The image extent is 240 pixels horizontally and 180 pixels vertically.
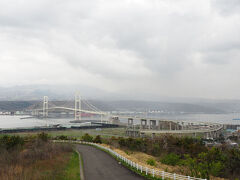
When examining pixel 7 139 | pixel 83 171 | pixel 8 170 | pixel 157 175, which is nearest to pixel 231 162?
pixel 157 175

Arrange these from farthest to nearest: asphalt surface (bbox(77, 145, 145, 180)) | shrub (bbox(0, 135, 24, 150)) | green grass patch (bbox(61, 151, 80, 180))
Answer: shrub (bbox(0, 135, 24, 150)) < green grass patch (bbox(61, 151, 80, 180)) < asphalt surface (bbox(77, 145, 145, 180))

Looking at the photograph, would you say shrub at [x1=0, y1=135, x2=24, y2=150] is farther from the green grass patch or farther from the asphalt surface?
the asphalt surface

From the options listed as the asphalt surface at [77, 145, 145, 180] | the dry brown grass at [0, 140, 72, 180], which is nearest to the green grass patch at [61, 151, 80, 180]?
the dry brown grass at [0, 140, 72, 180]

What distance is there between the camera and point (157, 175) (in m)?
11.6

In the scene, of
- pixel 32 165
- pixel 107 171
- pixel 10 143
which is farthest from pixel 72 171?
pixel 10 143

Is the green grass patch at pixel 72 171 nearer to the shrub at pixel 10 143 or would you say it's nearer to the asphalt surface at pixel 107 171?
the asphalt surface at pixel 107 171

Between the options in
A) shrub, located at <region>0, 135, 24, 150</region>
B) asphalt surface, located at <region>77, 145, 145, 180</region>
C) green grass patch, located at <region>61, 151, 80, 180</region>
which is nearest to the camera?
asphalt surface, located at <region>77, 145, 145, 180</region>

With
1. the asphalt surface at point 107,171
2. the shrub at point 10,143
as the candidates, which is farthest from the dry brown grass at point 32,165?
the shrub at point 10,143

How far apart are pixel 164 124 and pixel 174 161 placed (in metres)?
55.0

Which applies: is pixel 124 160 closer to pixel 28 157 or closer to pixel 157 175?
pixel 157 175

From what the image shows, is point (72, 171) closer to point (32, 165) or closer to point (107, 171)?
point (107, 171)

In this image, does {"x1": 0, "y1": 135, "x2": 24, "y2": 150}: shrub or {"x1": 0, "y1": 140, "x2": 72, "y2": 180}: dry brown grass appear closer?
{"x1": 0, "y1": 140, "x2": 72, "y2": 180}: dry brown grass

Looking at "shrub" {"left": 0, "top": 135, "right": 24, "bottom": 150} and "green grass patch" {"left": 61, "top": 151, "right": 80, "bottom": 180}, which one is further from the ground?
"shrub" {"left": 0, "top": 135, "right": 24, "bottom": 150}

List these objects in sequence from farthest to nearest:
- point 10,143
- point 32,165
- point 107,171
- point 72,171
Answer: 1. point 10,143
2. point 32,165
3. point 72,171
4. point 107,171
